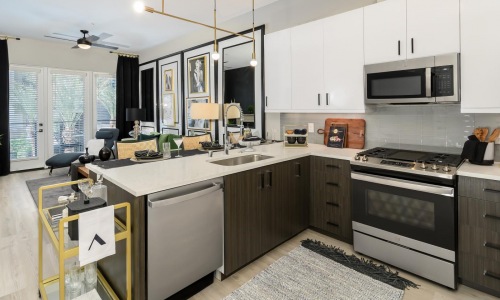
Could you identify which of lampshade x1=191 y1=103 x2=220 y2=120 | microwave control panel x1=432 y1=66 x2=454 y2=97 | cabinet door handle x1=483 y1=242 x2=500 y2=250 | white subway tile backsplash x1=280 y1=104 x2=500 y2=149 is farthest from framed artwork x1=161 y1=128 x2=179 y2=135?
cabinet door handle x1=483 y1=242 x2=500 y2=250

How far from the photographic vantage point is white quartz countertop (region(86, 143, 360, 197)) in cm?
181

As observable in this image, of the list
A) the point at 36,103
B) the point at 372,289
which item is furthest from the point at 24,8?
the point at 372,289

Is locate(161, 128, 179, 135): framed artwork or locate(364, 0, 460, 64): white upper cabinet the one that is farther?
locate(161, 128, 179, 135): framed artwork

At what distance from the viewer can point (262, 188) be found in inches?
99.2

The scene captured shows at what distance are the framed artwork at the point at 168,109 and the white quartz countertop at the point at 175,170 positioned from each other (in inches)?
145

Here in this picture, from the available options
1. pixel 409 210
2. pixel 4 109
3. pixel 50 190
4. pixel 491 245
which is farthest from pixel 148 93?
pixel 491 245

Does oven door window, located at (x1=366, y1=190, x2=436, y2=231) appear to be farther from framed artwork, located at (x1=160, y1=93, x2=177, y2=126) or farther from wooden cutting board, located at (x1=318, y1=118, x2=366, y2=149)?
framed artwork, located at (x1=160, y1=93, x2=177, y2=126)

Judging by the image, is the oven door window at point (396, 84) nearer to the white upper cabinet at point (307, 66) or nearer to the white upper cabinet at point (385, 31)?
the white upper cabinet at point (385, 31)

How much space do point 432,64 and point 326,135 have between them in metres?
1.40

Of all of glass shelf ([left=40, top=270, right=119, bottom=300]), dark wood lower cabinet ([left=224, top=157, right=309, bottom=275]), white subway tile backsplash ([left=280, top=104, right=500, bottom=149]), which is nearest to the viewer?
glass shelf ([left=40, top=270, right=119, bottom=300])

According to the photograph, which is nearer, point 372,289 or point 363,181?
point 372,289

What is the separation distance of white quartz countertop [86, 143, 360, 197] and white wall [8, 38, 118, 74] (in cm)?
580

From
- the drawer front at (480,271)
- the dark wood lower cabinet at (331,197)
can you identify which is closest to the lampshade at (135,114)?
the dark wood lower cabinet at (331,197)

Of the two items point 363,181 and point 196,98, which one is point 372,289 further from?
point 196,98
